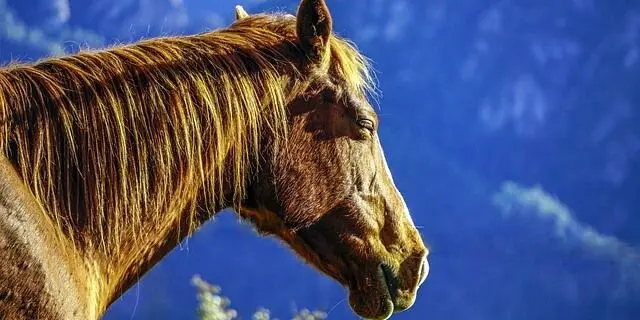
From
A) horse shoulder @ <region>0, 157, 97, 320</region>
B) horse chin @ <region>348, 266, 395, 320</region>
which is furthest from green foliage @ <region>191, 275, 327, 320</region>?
horse shoulder @ <region>0, 157, 97, 320</region>

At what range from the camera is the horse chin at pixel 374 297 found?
6.51ft

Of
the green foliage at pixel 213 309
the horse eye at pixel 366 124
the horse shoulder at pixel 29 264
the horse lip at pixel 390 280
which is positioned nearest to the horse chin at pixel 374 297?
the horse lip at pixel 390 280

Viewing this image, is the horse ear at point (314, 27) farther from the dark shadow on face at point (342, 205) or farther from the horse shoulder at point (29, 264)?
the horse shoulder at point (29, 264)

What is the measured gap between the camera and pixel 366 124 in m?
1.97

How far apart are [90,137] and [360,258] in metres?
0.69

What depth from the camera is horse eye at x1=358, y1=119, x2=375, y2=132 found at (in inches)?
77.2

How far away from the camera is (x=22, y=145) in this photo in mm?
1500

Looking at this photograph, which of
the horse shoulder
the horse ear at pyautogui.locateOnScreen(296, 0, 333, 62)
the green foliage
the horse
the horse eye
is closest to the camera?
the horse shoulder

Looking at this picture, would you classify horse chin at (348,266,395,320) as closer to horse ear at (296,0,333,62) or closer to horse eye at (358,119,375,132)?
horse eye at (358,119,375,132)

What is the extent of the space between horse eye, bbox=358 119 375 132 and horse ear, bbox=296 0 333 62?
173 mm

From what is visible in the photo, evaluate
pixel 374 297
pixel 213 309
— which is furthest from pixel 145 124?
pixel 213 309

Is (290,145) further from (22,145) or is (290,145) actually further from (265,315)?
(265,315)

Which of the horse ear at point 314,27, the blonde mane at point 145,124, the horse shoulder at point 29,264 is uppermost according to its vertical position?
the horse ear at point 314,27

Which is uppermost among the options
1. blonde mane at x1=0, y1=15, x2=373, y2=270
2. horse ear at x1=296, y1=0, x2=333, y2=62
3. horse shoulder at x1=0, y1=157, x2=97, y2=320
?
horse ear at x1=296, y1=0, x2=333, y2=62
